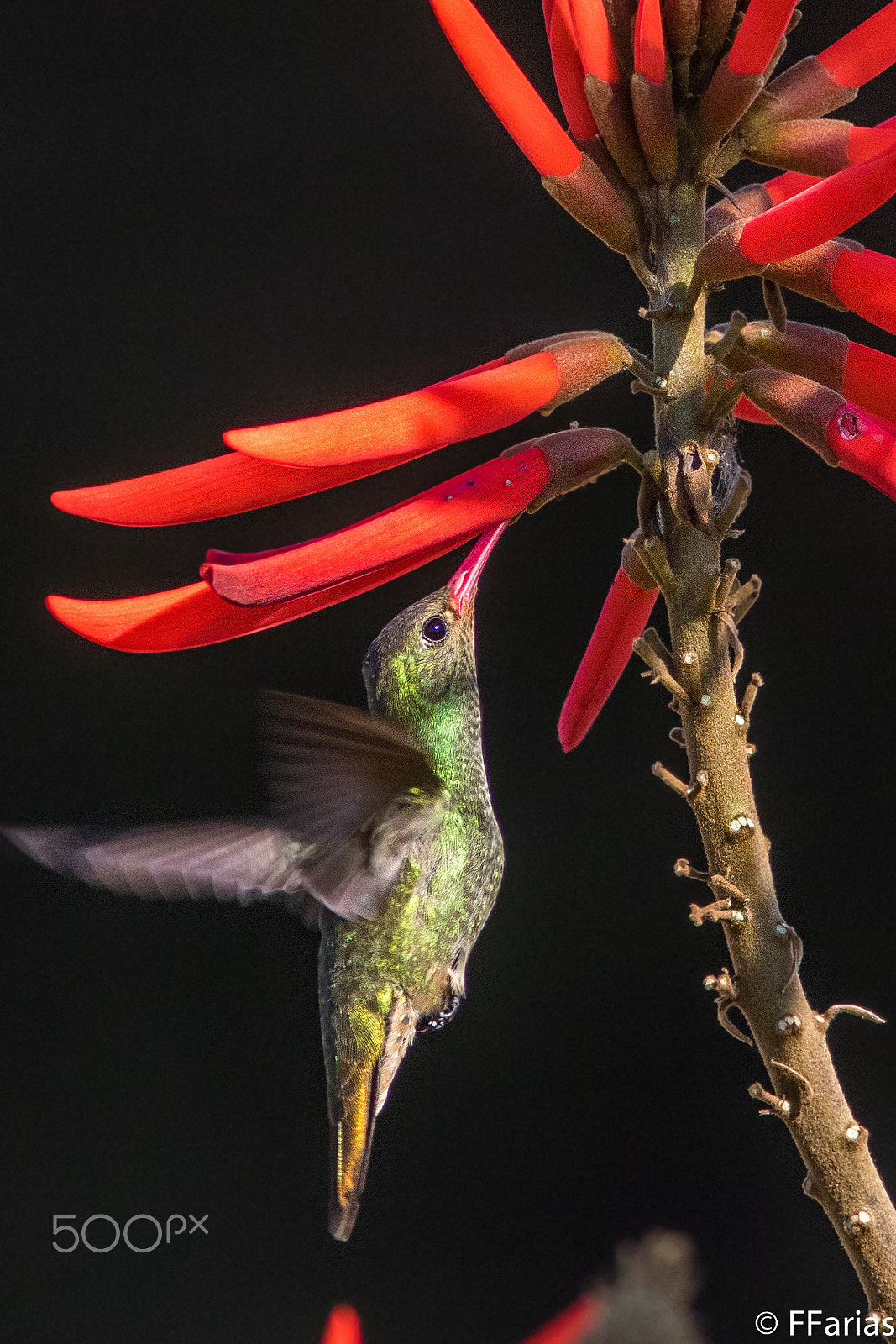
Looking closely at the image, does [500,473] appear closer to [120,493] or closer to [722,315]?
[120,493]

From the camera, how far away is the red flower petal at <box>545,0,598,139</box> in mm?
503

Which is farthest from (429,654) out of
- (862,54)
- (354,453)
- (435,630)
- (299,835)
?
(862,54)

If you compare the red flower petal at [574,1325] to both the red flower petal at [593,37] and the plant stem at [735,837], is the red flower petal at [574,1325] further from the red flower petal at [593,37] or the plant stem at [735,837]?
the red flower petal at [593,37]

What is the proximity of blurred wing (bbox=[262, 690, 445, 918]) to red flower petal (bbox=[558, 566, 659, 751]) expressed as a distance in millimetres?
76

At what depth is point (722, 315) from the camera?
1.37 metres

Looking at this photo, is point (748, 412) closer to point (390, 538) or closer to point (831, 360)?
point (831, 360)

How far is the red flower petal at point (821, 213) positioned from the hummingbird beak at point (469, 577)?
0.17m

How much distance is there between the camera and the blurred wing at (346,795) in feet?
1.80

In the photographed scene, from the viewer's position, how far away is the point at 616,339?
52cm

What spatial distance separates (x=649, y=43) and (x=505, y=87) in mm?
55

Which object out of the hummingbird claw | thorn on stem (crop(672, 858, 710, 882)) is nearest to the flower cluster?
thorn on stem (crop(672, 858, 710, 882))

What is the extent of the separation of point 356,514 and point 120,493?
0.82 metres

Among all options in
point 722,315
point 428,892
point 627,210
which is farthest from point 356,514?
point 627,210

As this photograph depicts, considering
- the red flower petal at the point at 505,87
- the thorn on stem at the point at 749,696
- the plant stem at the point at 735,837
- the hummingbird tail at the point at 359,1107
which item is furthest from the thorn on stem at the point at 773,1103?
the red flower petal at the point at 505,87
